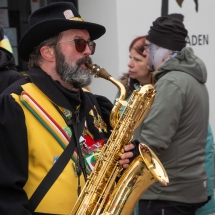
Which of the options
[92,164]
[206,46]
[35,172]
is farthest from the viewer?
[206,46]

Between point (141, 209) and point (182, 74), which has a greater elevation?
point (182, 74)

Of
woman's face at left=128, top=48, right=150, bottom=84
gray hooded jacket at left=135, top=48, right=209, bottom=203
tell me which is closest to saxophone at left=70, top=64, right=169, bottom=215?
gray hooded jacket at left=135, top=48, right=209, bottom=203

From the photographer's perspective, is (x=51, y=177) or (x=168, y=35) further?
(x=168, y=35)

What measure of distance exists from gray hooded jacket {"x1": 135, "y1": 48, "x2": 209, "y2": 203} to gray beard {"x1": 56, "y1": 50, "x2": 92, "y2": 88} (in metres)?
0.95

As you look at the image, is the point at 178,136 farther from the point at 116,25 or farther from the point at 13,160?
the point at 116,25

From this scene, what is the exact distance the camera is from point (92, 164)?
3172 mm

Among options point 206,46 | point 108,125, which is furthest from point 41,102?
point 206,46

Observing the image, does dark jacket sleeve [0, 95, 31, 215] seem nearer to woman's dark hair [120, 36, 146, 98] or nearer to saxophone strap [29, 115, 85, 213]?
saxophone strap [29, 115, 85, 213]

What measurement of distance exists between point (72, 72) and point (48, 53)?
0.63 feet

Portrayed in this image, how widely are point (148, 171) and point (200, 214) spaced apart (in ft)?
5.18

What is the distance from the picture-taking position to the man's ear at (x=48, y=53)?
3195 mm

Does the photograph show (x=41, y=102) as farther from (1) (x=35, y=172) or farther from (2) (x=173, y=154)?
(2) (x=173, y=154)

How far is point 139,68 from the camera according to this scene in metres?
5.11

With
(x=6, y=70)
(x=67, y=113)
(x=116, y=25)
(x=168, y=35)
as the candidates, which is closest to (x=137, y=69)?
(x=168, y=35)
